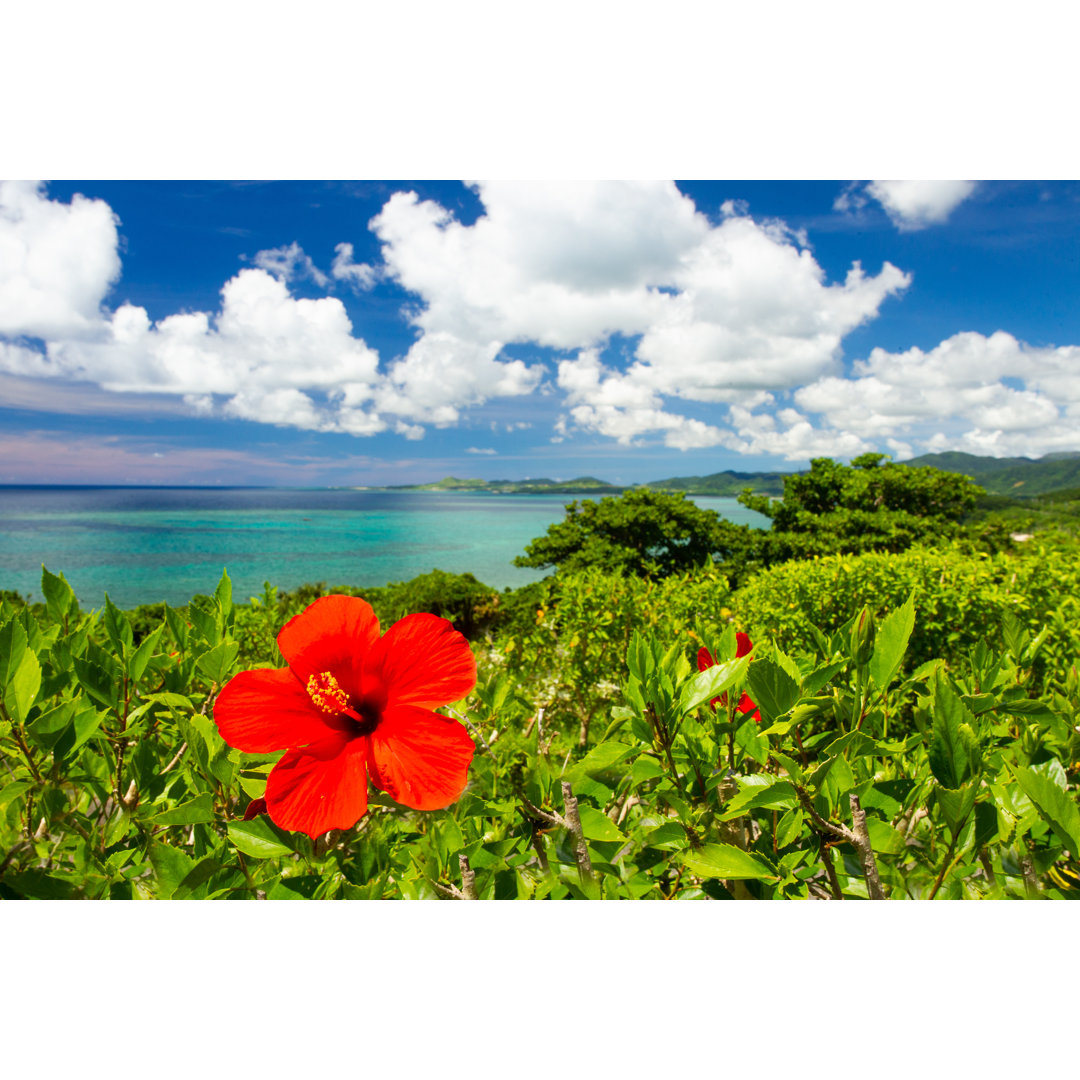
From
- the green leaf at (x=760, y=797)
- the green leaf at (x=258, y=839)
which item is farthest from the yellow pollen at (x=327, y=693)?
the green leaf at (x=760, y=797)

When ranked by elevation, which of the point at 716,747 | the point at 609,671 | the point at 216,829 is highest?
the point at 716,747

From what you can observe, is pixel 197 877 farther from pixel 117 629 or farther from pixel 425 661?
pixel 117 629

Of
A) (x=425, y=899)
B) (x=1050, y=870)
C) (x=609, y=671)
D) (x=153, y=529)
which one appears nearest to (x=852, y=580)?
(x=609, y=671)

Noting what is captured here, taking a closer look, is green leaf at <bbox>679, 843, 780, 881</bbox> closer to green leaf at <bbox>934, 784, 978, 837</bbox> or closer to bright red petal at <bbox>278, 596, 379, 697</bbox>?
green leaf at <bbox>934, 784, 978, 837</bbox>

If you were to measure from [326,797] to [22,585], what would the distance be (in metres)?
36.0

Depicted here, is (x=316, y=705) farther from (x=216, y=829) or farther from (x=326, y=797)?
(x=216, y=829)

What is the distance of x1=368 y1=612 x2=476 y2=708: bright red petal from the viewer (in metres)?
0.78

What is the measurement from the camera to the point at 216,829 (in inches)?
35.9

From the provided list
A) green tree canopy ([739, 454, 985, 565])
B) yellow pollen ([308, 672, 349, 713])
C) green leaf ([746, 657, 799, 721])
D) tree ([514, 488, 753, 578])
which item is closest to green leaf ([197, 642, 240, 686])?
yellow pollen ([308, 672, 349, 713])

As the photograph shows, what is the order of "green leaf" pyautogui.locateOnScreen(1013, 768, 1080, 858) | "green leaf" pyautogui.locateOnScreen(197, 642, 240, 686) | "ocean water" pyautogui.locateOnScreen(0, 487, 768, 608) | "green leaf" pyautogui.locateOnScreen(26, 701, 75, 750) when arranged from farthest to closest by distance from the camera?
"ocean water" pyautogui.locateOnScreen(0, 487, 768, 608) → "green leaf" pyautogui.locateOnScreen(197, 642, 240, 686) → "green leaf" pyautogui.locateOnScreen(26, 701, 75, 750) → "green leaf" pyautogui.locateOnScreen(1013, 768, 1080, 858)

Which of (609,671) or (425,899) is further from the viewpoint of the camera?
(609,671)

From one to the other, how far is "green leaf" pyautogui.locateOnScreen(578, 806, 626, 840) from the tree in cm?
1133

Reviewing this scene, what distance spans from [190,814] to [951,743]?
1007mm

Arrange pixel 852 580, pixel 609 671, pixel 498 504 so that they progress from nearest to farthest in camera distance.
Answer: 1. pixel 609 671
2. pixel 852 580
3. pixel 498 504
